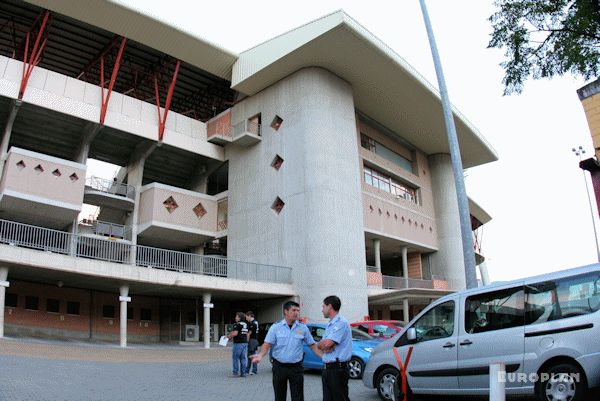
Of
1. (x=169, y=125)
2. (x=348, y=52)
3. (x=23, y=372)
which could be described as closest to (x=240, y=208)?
(x=169, y=125)

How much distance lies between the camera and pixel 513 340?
677 cm

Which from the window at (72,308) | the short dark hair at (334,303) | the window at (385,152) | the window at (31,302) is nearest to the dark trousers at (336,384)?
the short dark hair at (334,303)

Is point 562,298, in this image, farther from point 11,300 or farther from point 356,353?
point 11,300

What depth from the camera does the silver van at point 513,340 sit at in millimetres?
6211

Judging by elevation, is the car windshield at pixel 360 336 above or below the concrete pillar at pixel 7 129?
below

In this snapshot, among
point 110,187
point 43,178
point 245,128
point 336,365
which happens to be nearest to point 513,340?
point 336,365

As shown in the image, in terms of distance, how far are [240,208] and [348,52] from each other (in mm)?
10548

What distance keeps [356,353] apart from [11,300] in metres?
17.4

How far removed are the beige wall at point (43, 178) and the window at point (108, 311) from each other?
16.5ft

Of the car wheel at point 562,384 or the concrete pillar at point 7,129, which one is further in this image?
the concrete pillar at point 7,129

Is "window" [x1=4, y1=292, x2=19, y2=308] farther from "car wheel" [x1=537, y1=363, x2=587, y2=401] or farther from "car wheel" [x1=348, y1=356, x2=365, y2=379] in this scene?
"car wheel" [x1=537, y1=363, x2=587, y2=401]

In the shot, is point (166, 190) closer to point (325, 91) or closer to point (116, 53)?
point (116, 53)

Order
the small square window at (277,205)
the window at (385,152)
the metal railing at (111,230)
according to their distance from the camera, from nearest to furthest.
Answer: the small square window at (277,205) → the metal railing at (111,230) → the window at (385,152)

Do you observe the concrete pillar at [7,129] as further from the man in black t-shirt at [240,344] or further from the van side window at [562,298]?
the van side window at [562,298]
